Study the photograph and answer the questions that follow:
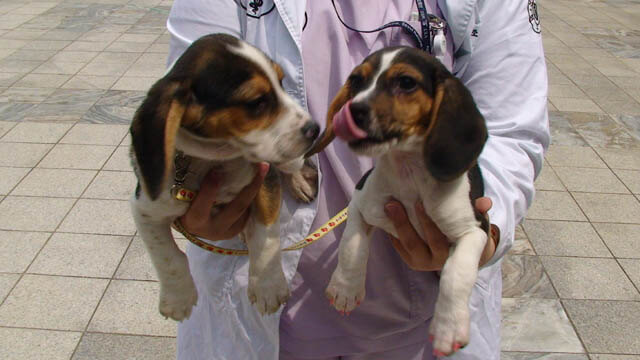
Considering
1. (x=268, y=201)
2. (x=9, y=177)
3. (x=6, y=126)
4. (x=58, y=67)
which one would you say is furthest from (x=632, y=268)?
(x=58, y=67)

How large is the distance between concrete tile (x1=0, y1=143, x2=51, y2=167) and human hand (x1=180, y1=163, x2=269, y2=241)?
18.6ft

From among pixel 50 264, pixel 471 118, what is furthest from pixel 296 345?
pixel 50 264

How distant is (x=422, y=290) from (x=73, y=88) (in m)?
8.49

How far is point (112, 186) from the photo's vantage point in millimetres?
6840

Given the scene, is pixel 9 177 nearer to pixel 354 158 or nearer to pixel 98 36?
pixel 354 158

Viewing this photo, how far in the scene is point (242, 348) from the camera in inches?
101

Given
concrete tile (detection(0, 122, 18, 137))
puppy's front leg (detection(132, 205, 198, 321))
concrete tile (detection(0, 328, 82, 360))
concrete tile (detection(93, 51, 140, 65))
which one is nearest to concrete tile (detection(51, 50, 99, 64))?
concrete tile (detection(93, 51, 140, 65))

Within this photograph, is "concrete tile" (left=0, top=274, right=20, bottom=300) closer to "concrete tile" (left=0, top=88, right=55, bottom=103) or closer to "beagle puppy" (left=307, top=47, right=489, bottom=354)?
"beagle puppy" (left=307, top=47, right=489, bottom=354)

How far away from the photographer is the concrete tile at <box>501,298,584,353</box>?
4.85 meters

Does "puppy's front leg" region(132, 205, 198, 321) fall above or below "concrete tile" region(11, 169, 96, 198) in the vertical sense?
above

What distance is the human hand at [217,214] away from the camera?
2334mm

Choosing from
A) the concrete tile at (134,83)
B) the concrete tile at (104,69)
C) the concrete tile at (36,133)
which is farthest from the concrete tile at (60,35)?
the concrete tile at (36,133)

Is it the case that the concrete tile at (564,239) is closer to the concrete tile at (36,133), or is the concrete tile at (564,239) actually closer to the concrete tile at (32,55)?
the concrete tile at (36,133)

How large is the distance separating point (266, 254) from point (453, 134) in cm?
97
